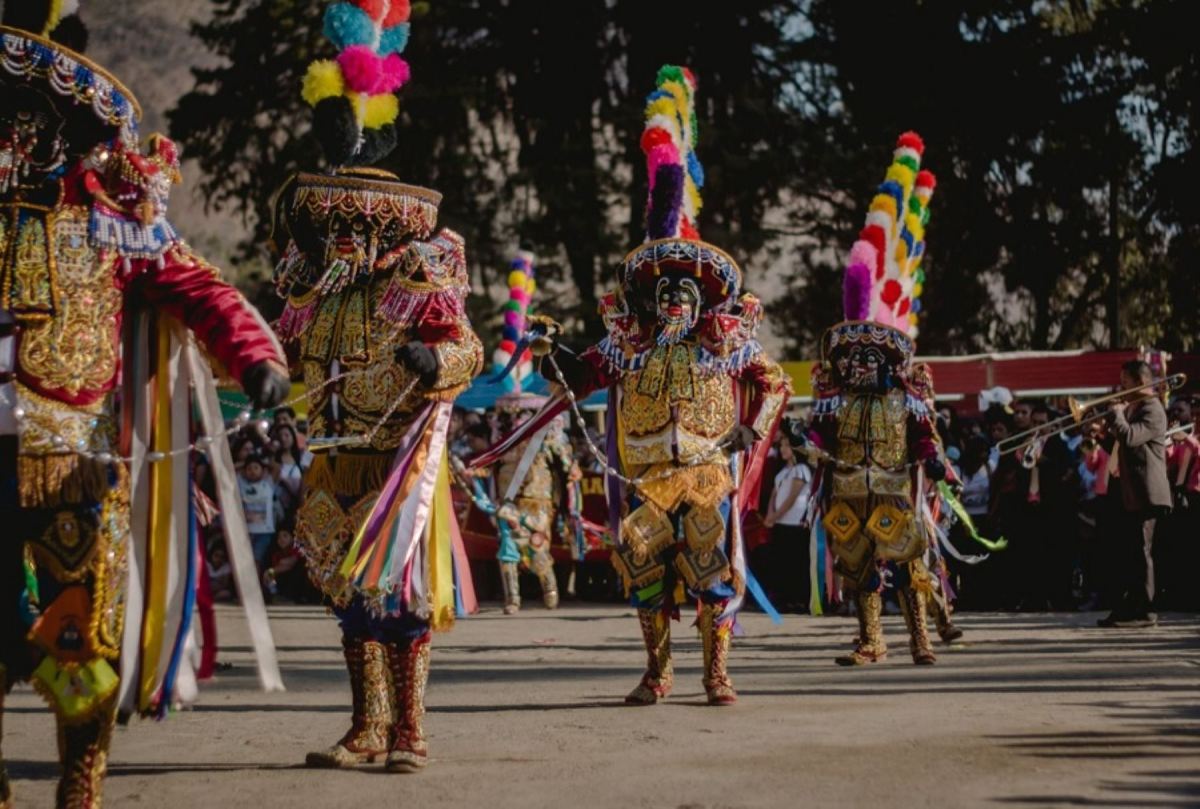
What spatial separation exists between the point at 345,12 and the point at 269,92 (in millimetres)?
23786

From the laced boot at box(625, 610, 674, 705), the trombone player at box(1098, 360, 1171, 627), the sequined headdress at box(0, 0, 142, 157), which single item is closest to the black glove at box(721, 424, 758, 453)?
the laced boot at box(625, 610, 674, 705)

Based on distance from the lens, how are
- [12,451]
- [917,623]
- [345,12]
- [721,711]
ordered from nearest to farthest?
1. [12,451]
2. [345,12]
3. [721,711]
4. [917,623]

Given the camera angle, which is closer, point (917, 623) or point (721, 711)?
point (721, 711)

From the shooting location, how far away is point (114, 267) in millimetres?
5270

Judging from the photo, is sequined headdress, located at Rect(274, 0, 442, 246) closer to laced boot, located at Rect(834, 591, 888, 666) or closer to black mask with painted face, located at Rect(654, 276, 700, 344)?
black mask with painted face, located at Rect(654, 276, 700, 344)

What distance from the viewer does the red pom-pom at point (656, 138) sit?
941 centimetres

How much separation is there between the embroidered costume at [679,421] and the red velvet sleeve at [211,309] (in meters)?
3.28

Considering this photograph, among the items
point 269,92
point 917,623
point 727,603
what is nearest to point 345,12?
point 727,603

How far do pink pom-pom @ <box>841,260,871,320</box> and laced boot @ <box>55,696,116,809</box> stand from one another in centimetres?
672

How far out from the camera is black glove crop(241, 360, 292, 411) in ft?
16.6

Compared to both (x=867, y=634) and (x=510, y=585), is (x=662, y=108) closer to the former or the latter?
(x=867, y=634)

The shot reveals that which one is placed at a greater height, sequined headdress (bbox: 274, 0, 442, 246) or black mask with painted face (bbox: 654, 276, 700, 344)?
sequined headdress (bbox: 274, 0, 442, 246)

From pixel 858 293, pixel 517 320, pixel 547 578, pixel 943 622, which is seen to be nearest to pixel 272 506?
pixel 547 578

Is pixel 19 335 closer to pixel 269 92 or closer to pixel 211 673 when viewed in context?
pixel 211 673
